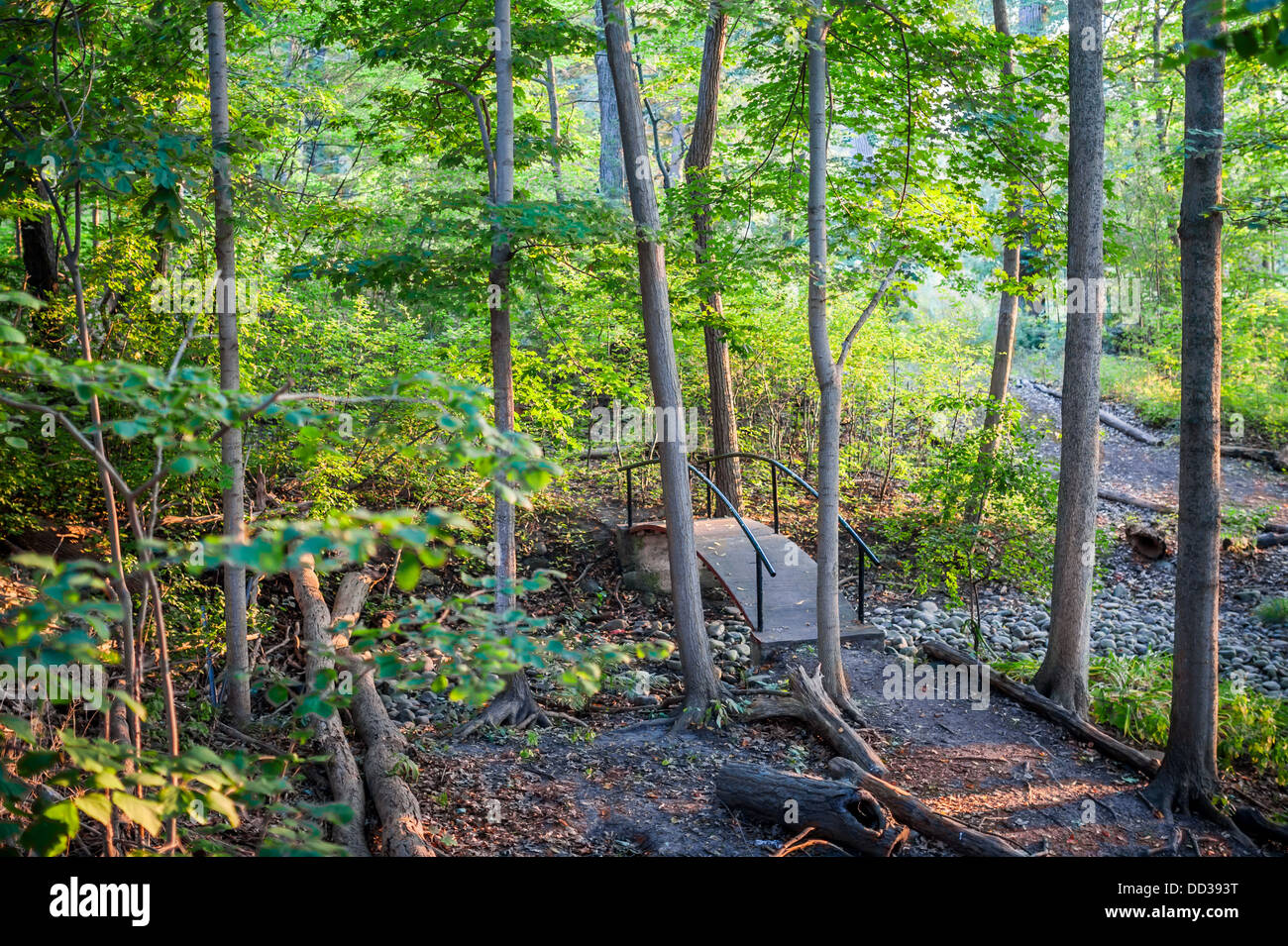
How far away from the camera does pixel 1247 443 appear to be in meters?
15.4

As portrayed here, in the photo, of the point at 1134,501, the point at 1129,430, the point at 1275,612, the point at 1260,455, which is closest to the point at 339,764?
the point at 1275,612

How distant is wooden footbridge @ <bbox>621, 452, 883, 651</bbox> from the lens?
8.09 m

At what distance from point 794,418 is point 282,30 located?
906 cm

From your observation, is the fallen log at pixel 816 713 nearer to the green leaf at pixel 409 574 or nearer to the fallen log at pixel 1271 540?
the green leaf at pixel 409 574

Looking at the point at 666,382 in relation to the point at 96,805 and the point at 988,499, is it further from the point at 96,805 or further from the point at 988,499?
the point at 96,805

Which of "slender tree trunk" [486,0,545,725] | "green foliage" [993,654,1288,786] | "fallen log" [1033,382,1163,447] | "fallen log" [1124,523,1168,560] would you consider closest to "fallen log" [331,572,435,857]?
"slender tree trunk" [486,0,545,725]

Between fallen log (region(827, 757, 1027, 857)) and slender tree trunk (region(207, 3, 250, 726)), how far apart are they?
4010mm

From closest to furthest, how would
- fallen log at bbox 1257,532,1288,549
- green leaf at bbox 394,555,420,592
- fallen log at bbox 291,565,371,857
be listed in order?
green leaf at bbox 394,555,420,592
fallen log at bbox 291,565,371,857
fallen log at bbox 1257,532,1288,549

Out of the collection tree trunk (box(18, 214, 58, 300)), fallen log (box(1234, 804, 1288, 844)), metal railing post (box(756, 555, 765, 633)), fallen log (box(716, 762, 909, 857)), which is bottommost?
fallen log (box(1234, 804, 1288, 844))

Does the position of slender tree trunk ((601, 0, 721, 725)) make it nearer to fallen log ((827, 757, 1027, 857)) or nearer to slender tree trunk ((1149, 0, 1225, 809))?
fallen log ((827, 757, 1027, 857))

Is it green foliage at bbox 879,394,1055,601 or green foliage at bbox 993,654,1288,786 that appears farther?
green foliage at bbox 879,394,1055,601
